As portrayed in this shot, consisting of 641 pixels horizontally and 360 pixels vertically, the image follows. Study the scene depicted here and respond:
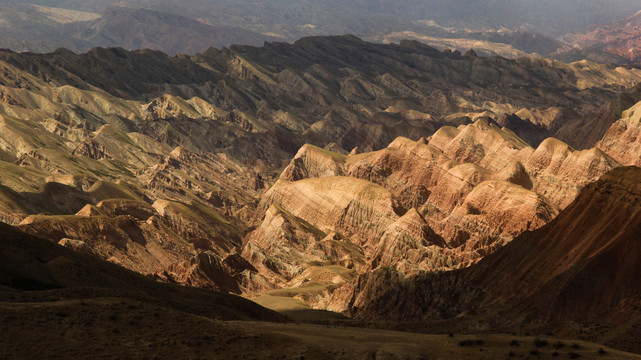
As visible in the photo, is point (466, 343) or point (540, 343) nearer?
point (540, 343)

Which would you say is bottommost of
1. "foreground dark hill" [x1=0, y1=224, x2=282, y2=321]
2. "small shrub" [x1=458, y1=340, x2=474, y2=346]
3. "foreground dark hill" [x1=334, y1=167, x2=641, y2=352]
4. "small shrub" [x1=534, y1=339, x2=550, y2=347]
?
"foreground dark hill" [x1=0, y1=224, x2=282, y2=321]

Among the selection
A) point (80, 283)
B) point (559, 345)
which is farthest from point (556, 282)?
point (80, 283)

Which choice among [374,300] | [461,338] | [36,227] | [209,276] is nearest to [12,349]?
[461,338]

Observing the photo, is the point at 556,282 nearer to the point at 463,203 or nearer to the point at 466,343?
the point at 466,343

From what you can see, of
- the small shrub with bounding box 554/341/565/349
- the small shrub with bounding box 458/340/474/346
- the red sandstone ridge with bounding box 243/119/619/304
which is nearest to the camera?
the small shrub with bounding box 554/341/565/349

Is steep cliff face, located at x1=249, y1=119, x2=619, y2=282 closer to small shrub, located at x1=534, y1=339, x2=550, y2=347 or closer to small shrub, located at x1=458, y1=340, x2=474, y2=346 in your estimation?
small shrub, located at x1=458, y1=340, x2=474, y2=346

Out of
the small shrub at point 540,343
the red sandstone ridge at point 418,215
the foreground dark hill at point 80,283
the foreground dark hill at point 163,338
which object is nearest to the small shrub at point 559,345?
the small shrub at point 540,343

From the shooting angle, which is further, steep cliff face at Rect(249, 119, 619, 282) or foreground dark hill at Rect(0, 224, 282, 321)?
steep cliff face at Rect(249, 119, 619, 282)

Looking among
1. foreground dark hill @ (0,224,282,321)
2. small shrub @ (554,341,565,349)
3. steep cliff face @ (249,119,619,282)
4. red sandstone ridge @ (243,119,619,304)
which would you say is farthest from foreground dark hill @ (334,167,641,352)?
foreground dark hill @ (0,224,282,321)

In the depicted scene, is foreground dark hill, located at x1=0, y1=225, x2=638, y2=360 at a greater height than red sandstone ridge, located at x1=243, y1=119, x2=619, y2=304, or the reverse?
red sandstone ridge, located at x1=243, y1=119, x2=619, y2=304

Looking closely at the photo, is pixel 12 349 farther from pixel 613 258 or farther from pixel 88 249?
pixel 88 249
